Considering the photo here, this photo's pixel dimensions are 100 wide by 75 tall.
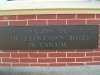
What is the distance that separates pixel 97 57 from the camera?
13.3ft

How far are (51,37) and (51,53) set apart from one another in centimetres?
27

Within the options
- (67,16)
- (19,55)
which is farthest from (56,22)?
(19,55)

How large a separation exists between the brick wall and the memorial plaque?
2.7 inches

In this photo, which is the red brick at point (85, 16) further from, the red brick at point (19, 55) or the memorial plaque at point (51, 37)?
the red brick at point (19, 55)

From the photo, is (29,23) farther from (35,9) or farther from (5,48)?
(5,48)

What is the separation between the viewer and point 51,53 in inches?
159

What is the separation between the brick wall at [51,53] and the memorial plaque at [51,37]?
0.22ft

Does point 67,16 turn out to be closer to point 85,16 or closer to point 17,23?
point 85,16

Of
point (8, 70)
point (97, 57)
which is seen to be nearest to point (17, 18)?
point (8, 70)

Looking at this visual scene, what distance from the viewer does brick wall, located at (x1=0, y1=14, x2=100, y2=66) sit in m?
3.95

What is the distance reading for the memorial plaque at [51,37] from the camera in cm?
397

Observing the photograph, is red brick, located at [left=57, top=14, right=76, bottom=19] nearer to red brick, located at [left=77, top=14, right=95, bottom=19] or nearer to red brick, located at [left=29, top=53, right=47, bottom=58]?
red brick, located at [left=77, top=14, right=95, bottom=19]

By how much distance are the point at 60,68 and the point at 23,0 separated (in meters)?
1.31

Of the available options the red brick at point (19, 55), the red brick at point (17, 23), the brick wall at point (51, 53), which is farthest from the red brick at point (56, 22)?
the red brick at point (19, 55)
